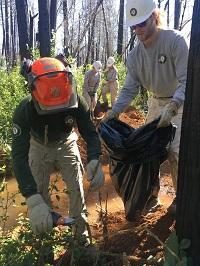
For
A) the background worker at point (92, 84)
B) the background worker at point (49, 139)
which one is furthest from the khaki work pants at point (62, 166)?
the background worker at point (92, 84)

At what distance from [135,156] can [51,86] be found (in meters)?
0.94

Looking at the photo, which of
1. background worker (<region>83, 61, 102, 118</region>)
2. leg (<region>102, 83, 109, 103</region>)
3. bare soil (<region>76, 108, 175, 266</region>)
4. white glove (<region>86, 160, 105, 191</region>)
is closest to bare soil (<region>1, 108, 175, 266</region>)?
bare soil (<region>76, 108, 175, 266</region>)

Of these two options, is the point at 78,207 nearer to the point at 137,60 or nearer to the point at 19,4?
the point at 137,60

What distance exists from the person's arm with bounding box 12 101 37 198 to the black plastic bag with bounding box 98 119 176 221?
28.9 inches

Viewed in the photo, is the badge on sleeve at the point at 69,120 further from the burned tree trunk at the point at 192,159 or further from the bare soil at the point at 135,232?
the burned tree trunk at the point at 192,159

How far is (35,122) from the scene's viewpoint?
3.27 m

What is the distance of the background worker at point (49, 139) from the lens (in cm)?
289

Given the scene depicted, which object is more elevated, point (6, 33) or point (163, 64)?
point (163, 64)

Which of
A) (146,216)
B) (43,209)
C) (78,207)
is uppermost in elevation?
(43,209)

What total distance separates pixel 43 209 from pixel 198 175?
1.02 metres

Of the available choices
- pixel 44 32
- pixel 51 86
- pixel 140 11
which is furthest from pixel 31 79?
pixel 44 32

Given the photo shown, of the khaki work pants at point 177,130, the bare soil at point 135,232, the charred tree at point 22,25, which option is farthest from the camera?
the charred tree at point 22,25

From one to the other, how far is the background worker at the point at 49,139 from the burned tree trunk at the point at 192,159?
1.99 feet

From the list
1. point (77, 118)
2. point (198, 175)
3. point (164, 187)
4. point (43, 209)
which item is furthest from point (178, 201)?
point (164, 187)
